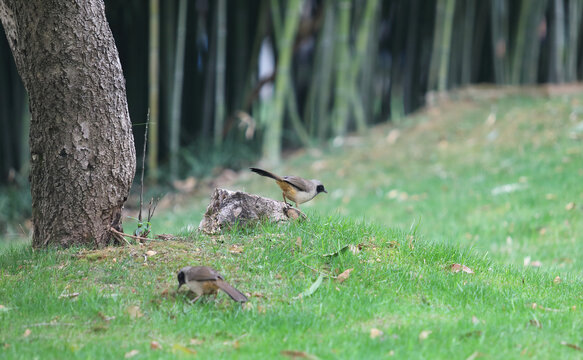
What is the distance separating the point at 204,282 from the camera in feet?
11.7

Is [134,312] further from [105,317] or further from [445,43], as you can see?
[445,43]

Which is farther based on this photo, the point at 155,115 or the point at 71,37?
the point at 155,115

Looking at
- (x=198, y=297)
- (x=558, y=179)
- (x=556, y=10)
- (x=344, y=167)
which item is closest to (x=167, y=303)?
(x=198, y=297)

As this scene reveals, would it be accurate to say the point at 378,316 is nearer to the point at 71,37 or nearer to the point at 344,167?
the point at 71,37

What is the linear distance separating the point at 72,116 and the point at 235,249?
50.8 inches

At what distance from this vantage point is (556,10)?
11.5m

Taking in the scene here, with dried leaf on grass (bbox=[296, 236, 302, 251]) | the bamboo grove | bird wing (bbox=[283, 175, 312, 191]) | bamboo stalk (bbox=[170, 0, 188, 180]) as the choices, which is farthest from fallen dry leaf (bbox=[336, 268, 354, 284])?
bamboo stalk (bbox=[170, 0, 188, 180])

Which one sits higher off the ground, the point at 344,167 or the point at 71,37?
the point at 71,37

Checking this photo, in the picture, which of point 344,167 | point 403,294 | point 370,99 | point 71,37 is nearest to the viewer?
point 403,294

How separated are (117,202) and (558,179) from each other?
5.81 m

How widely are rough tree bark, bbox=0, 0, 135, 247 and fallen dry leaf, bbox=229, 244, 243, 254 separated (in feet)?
2.60

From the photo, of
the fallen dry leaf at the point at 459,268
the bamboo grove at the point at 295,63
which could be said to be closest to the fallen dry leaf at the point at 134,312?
the fallen dry leaf at the point at 459,268

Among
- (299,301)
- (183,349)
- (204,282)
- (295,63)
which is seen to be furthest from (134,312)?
(295,63)

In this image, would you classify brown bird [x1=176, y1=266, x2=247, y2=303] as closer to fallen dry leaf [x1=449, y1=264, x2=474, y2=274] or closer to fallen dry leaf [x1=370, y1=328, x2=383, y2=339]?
fallen dry leaf [x1=370, y1=328, x2=383, y2=339]
